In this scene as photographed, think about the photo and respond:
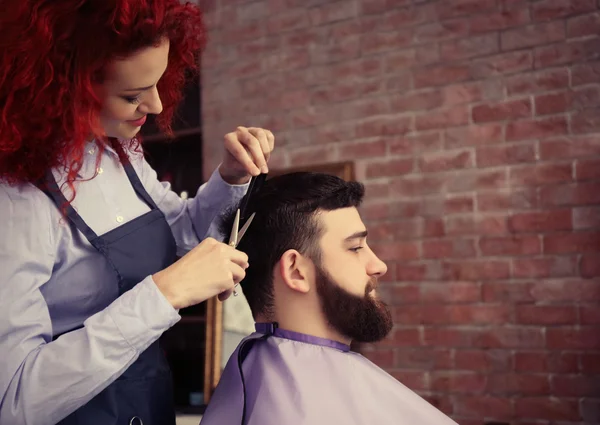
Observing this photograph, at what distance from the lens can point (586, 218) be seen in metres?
2.65

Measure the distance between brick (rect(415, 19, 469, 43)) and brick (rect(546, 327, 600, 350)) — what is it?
1.29 metres

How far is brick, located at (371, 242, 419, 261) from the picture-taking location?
9.78 ft

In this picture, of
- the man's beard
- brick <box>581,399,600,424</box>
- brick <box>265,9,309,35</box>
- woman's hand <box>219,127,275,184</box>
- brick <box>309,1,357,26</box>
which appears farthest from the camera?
brick <box>265,9,309,35</box>

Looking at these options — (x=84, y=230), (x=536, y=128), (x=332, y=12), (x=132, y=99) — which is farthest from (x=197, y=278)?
(x=332, y=12)

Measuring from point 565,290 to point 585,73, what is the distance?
854 millimetres

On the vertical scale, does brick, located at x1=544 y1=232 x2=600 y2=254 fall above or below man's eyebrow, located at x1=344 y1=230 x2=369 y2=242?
below

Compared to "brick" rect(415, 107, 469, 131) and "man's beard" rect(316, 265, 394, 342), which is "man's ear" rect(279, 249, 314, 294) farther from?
"brick" rect(415, 107, 469, 131)

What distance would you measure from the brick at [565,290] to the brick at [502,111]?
2.24 ft

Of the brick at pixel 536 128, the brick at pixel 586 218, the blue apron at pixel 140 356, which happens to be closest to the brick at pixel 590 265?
the brick at pixel 586 218

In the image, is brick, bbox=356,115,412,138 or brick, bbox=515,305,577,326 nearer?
brick, bbox=515,305,577,326

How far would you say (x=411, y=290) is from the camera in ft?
9.76

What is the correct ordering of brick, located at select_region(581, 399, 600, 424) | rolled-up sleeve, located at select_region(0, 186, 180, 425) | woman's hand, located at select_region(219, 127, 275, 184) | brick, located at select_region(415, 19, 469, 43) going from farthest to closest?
1. brick, located at select_region(415, 19, 469, 43)
2. brick, located at select_region(581, 399, 600, 424)
3. woman's hand, located at select_region(219, 127, 275, 184)
4. rolled-up sleeve, located at select_region(0, 186, 180, 425)

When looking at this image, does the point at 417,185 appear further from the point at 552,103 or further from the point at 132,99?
the point at 132,99

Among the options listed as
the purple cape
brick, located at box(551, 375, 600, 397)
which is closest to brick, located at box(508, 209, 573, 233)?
brick, located at box(551, 375, 600, 397)
